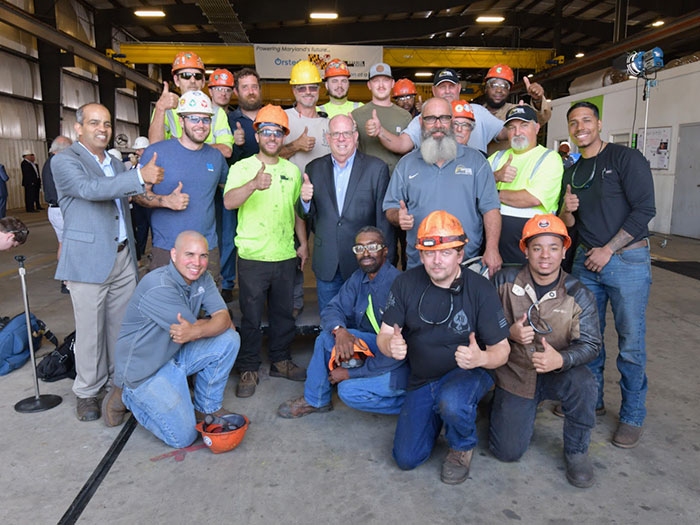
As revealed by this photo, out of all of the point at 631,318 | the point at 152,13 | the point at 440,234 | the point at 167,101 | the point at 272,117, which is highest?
the point at 152,13

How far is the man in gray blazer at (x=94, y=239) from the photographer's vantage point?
3.17 meters

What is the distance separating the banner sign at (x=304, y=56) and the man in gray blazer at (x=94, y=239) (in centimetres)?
1287

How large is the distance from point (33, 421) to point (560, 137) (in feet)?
49.9

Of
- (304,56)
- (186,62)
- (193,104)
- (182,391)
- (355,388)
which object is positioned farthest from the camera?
(304,56)

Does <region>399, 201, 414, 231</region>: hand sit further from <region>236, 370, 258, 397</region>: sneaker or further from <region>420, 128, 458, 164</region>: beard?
<region>236, 370, 258, 397</region>: sneaker

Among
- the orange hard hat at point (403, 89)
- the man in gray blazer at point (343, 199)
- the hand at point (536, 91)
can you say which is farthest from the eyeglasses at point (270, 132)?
the hand at point (536, 91)

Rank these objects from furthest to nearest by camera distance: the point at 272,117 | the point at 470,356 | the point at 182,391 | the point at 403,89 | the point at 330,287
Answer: the point at 403,89 → the point at 330,287 → the point at 272,117 → the point at 182,391 → the point at 470,356

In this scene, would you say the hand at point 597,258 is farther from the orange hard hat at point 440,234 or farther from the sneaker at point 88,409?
the sneaker at point 88,409

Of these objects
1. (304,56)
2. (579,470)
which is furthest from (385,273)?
(304,56)

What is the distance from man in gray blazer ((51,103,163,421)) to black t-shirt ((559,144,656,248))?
2.63 meters

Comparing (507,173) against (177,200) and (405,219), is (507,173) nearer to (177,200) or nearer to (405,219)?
(405,219)

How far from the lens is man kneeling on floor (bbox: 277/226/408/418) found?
3201 mm

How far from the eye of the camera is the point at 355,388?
321 centimetres

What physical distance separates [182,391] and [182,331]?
382 mm
